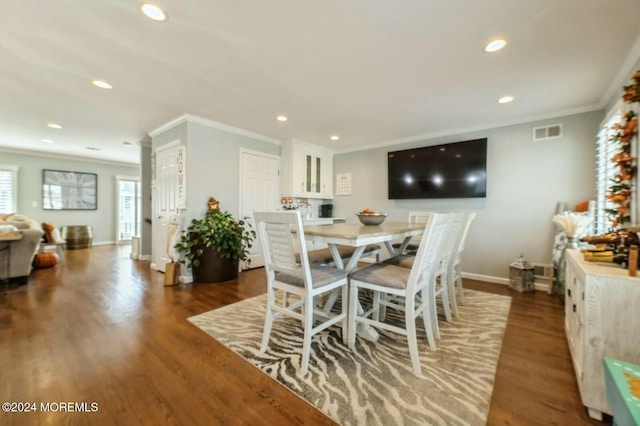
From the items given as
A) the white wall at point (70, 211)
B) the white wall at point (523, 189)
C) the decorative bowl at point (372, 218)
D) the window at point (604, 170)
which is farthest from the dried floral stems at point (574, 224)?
the white wall at point (70, 211)

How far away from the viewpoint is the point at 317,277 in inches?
71.2

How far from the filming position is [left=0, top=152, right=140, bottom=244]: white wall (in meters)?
6.01

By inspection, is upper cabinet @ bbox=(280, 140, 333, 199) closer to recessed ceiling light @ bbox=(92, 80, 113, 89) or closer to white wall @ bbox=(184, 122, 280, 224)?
white wall @ bbox=(184, 122, 280, 224)

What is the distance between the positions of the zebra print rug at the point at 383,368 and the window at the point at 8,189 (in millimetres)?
6884

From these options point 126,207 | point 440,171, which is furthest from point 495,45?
point 126,207

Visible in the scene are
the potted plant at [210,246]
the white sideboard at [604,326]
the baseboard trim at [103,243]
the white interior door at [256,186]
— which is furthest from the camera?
the baseboard trim at [103,243]

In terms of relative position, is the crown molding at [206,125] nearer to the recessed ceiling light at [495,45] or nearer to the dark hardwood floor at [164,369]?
the dark hardwood floor at [164,369]

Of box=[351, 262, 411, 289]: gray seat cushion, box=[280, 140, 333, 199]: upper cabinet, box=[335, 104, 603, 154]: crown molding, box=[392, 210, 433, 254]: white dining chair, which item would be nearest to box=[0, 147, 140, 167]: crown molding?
box=[280, 140, 333, 199]: upper cabinet

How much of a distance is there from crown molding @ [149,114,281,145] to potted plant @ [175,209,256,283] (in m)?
1.27

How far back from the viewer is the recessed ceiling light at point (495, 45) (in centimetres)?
188

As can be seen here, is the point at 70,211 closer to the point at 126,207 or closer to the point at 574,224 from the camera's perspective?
the point at 126,207

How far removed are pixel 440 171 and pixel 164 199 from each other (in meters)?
4.43

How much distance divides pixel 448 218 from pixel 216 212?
302 cm

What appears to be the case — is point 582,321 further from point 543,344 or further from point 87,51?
point 87,51
